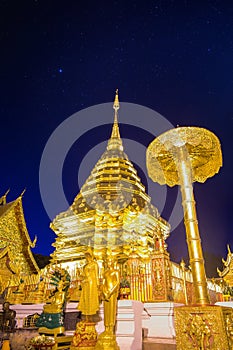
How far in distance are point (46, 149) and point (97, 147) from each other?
409 centimetres

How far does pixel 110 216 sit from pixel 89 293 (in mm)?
7017

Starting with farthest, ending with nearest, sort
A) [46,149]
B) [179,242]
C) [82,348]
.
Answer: [179,242]
[46,149]
[82,348]

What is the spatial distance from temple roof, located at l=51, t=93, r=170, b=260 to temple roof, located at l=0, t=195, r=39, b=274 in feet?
5.07

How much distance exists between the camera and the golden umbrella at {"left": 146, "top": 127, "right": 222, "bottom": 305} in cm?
352

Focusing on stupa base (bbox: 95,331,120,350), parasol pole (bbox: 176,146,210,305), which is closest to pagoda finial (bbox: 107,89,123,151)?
parasol pole (bbox: 176,146,210,305)

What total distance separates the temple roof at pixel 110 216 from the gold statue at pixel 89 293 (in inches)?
210

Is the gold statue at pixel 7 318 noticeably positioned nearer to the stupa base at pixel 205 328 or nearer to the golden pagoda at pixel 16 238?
the stupa base at pixel 205 328

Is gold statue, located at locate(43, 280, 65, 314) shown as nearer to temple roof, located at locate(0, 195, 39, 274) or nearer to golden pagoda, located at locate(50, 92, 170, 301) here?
golden pagoda, located at locate(50, 92, 170, 301)

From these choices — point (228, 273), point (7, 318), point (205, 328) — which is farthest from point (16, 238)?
point (205, 328)

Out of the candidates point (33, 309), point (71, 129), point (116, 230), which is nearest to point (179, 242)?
point (116, 230)

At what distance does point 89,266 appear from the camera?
4586mm

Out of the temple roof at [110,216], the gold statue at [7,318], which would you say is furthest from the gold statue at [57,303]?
the temple roof at [110,216]

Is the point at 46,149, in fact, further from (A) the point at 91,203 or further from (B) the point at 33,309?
(B) the point at 33,309

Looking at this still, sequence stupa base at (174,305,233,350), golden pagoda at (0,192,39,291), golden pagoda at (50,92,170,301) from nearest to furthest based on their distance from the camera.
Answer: stupa base at (174,305,233,350) → golden pagoda at (50,92,170,301) → golden pagoda at (0,192,39,291)
